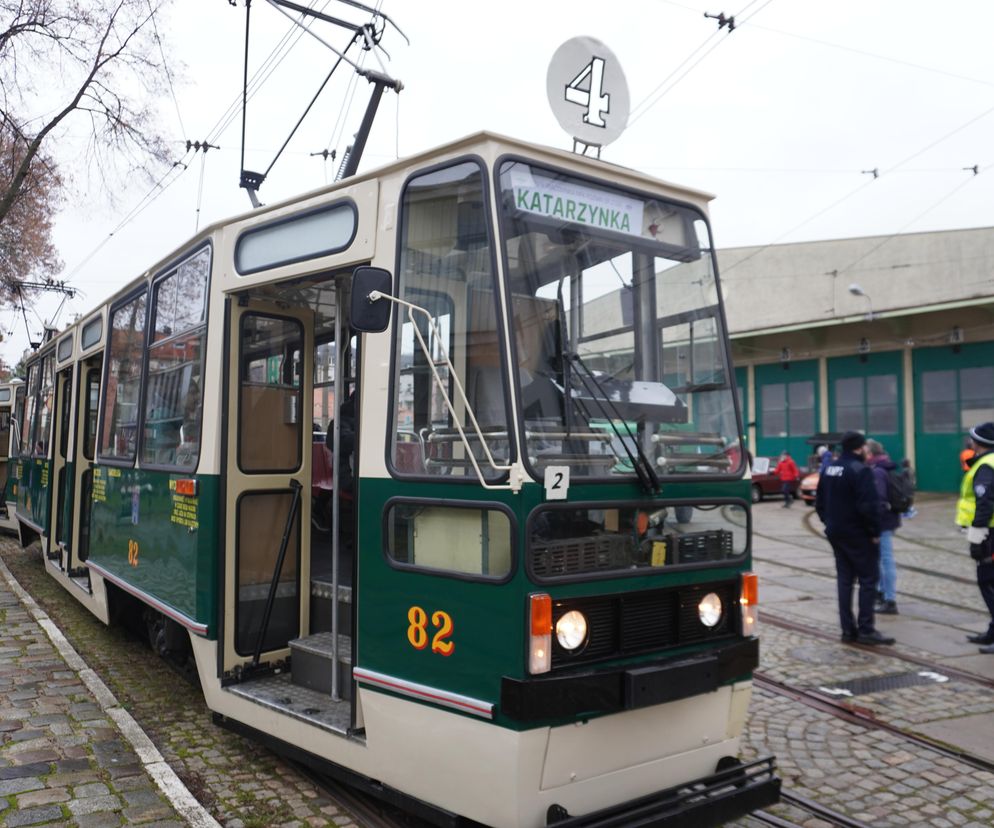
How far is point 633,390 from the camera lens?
3.66 m

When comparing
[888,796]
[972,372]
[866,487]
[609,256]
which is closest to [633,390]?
[609,256]

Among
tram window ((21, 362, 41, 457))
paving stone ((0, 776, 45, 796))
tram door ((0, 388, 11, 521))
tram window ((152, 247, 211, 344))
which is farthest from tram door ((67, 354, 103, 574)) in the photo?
tram door ((0, 388, 11, 521))

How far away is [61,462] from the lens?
925 centimetres

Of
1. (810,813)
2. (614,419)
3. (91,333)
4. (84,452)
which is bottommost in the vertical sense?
(810,813)

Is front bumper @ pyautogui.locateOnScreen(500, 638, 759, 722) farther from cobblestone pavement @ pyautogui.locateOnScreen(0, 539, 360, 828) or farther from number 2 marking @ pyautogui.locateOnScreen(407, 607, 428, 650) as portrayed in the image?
cobblestone pavement @ pyautogui.locateOnScreen(0, 539, 360, 828)

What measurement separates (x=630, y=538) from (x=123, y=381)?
15.7 ft

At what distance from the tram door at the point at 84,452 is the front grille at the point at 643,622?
6.34 meters

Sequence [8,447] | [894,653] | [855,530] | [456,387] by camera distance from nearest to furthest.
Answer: [456,387], [894,653], [855,530], [8,447]

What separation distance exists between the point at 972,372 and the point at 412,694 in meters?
25.3

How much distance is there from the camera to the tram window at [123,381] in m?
6.24

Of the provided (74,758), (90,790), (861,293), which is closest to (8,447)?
(74,758)

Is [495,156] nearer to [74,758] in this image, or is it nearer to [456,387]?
[456,387]

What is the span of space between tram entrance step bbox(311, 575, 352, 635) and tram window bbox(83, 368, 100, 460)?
4.34 metres

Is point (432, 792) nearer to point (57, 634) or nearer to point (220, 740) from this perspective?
point (220, 740)
